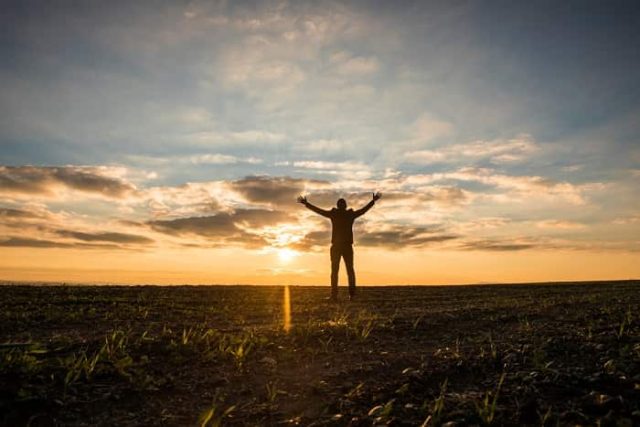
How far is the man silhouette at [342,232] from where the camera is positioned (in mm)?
17095

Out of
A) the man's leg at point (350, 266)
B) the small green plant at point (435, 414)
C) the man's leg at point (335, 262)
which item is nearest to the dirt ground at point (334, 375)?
the small green plant at point (435, 414)

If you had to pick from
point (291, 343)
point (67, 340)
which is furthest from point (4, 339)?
point (291, 343)

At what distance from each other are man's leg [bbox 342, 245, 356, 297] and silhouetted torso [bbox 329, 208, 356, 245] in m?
0.25

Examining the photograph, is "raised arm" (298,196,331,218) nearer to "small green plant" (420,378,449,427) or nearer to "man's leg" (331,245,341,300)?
"man's leg" (331,245,341,300)

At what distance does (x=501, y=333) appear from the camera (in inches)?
336

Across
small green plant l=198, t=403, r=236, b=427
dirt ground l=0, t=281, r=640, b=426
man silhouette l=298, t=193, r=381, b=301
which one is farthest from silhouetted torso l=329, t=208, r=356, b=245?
small green plant l=198, t=403, r=236, b=427

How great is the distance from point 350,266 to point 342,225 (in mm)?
1448

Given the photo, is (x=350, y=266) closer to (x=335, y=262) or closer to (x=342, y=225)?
(x=335, y=262)

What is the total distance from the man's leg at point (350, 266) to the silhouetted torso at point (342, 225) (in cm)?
25

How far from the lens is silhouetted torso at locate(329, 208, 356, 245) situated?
56.5ft

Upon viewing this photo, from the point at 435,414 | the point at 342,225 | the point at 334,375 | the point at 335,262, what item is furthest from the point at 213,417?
the point at 342,225

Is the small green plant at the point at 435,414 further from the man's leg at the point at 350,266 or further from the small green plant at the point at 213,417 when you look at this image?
the man's leg at the point at 350,266

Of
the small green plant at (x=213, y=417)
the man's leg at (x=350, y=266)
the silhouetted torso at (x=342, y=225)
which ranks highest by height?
the silhouetted torso at (x=342, y=225)

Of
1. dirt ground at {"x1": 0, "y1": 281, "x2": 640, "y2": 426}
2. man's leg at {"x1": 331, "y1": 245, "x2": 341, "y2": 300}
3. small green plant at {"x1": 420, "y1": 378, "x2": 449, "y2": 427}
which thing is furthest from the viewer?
man's leg at {"x1": 331, "y1": 245, "x2": 341, "y2": 300}
